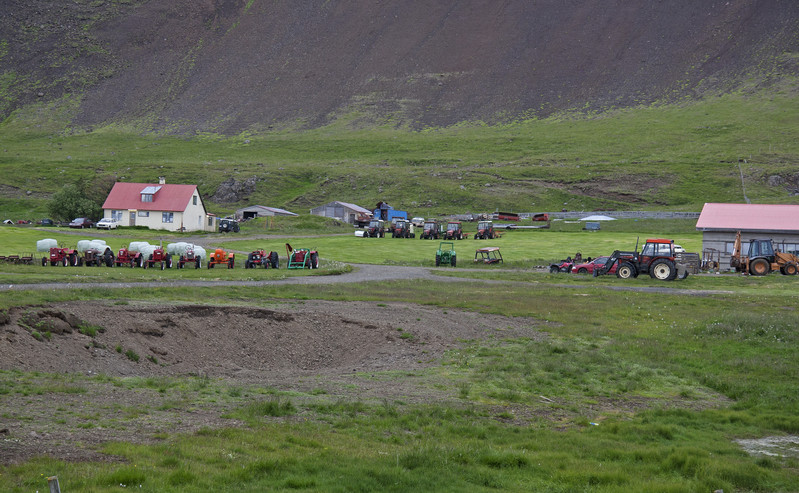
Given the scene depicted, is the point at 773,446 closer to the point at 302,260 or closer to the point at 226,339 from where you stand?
the point at 226,339

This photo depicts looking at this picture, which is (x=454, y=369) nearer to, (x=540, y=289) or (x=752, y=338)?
(x=752, y=338)

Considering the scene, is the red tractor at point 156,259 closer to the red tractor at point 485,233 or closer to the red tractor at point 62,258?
the red tractor at point 62,258

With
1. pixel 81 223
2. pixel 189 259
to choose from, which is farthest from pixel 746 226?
pixel 81 223

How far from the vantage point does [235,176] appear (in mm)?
156375

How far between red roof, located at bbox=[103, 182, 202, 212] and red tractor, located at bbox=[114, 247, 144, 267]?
1896 inches

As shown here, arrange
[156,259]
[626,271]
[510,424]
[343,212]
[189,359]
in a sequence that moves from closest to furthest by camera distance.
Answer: [510,424] < [189,359] < [156,259] < [626,271] < [343,212]

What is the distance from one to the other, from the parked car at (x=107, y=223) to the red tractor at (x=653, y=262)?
6782 centimetres

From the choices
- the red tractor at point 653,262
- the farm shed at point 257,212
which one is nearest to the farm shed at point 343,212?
the farm shed at point 257,212

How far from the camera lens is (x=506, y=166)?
542 ft

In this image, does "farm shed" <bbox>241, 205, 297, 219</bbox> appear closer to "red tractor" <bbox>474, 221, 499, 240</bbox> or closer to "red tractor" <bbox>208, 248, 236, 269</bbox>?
"red tractor" <bbox>474, 221, 499, 240</bbox>

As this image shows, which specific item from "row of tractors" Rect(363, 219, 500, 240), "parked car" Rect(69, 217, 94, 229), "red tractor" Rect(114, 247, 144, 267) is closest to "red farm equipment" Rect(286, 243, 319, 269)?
"red tractor" Rect(114, 247, 144, 267)

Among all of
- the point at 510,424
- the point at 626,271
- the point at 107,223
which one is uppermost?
the point at 107,223

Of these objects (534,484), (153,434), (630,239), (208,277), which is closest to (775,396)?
(534,484)

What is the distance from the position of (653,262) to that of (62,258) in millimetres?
38724
